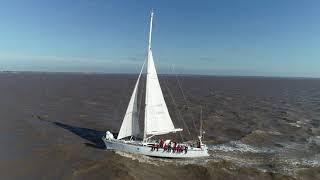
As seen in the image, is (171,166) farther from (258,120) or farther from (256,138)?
(258,120)

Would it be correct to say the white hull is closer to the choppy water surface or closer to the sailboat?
the sailboat

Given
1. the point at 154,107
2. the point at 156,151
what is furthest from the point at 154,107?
the point at 156,151

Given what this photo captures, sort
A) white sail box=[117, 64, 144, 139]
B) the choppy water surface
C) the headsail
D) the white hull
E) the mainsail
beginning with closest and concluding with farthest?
the choppy water surface → the headsail → the white hull → the mainsail → white sail box=[117, 64, 144, 139]

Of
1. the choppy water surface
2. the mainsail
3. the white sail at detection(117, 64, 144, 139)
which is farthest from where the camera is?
the white sail at detection(117, 64, 144, 139)

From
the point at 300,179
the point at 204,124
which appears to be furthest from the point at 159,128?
the point at 204,124

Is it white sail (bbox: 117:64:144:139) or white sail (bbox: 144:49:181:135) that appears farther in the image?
white sail (bbox: 117:64:144:139)

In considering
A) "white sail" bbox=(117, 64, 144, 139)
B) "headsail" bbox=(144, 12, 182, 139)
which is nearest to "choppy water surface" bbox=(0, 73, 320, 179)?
"white sail" bbox=(117, 64, 144, 139)

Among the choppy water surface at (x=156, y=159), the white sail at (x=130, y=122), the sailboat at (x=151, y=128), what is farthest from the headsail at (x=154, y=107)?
the choppy water surface at (x=156, y=159)

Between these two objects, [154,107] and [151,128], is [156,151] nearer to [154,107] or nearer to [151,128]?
[151,128]

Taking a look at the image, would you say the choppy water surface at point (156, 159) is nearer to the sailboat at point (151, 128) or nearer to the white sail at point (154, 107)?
the sailboat at point (151, 128)
